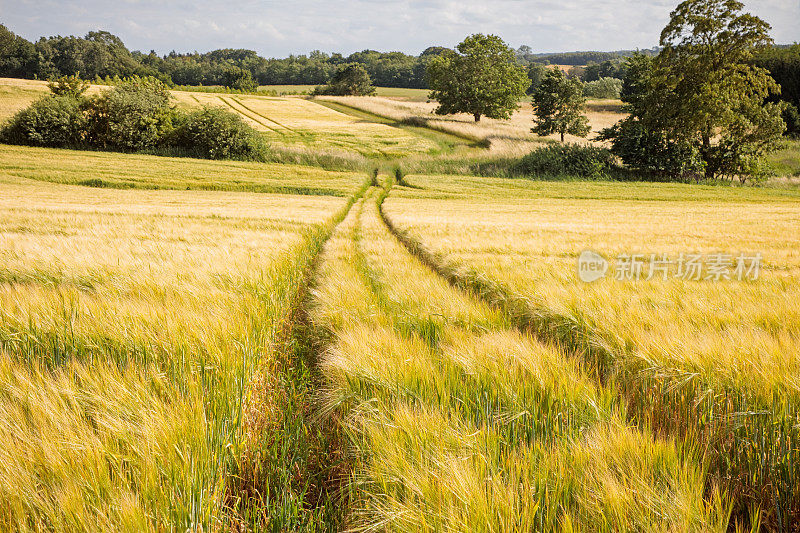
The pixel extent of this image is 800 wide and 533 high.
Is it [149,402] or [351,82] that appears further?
[351,82]

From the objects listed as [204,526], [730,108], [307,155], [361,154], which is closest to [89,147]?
[307,155]

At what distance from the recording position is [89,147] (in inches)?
1672

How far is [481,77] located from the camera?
55.5 m

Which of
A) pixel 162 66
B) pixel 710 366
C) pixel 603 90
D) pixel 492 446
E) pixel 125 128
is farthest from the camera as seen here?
pixel 162 66

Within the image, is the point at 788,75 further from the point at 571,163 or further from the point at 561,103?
the point at 571,163

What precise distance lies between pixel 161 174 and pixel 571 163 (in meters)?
35.1

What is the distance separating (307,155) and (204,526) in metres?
43.9

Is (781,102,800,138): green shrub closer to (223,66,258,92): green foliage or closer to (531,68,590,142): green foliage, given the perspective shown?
(531,68,590,142): green foliage

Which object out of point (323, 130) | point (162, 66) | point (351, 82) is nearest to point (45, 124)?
point (323, 130)

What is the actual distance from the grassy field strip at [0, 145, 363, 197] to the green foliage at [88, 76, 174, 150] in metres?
4.55

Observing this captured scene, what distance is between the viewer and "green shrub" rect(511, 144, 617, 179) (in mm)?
38844

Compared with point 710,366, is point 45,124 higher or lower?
higher

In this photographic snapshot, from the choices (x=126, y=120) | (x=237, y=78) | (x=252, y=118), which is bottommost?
(x=126, y=120)

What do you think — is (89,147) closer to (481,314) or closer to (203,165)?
(203,165)
